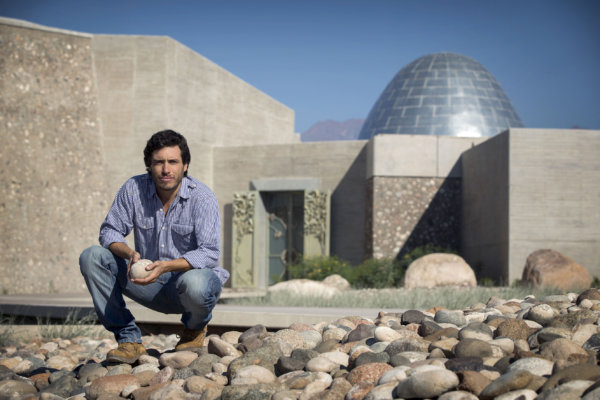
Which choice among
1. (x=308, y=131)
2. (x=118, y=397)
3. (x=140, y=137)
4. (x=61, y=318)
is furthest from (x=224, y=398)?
(x=308, y=131)

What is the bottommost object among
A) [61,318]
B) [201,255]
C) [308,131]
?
[61,318]

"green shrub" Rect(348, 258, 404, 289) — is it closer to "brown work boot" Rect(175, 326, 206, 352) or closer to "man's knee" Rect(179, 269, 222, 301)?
"brown work boot" Rect(175, 326, 206, 352)

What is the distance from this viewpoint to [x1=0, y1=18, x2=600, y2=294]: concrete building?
10227 millimetres

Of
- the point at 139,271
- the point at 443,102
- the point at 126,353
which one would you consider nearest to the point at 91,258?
the point at 139,271

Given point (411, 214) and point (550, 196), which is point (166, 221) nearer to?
point (550, 196)

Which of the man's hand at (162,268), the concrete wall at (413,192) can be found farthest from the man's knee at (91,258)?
the concrete wall at (413,192)

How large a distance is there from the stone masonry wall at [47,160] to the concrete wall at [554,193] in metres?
7.93

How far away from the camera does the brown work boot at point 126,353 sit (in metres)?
3.51

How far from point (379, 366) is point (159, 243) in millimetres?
1367

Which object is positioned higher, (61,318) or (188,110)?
(188,110)

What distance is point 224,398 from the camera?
2828 mm

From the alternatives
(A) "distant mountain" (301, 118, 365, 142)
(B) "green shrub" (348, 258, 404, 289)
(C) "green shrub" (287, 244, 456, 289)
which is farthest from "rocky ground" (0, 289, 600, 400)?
(A) "distant mountain" (301, 118, 365, 142)

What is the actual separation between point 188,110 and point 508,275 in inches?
301

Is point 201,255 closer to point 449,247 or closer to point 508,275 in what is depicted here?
point 508,275
